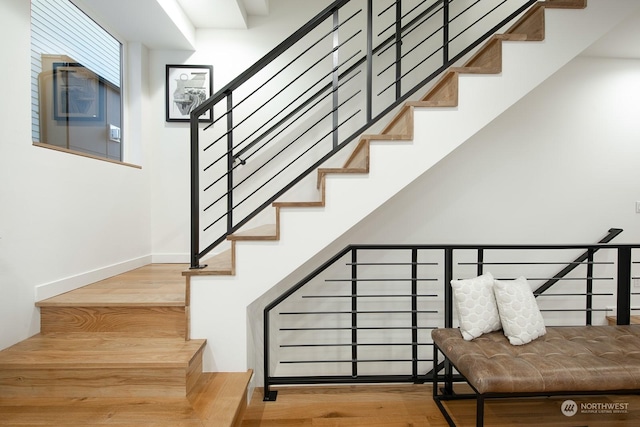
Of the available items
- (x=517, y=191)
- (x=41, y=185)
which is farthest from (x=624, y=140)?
(x=41, y=185)

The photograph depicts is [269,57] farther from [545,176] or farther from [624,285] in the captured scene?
[545,176]

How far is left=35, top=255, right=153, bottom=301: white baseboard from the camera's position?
207cm

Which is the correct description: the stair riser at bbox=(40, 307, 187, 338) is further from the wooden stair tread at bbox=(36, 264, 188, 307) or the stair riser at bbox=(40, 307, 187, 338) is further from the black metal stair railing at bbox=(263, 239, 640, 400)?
the black metal stair railing at bbox=(263, 239, 640, 400)

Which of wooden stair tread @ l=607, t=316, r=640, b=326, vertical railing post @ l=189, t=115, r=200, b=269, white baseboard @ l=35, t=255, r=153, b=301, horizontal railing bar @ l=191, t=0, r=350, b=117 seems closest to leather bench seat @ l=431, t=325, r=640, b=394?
wooden stair tread @ l=607, t=316, r=640, b=326

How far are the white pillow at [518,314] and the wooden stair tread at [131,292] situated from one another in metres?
1.84

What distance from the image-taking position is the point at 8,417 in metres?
1.53

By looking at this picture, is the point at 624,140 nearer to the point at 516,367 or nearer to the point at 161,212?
the point at 516,367

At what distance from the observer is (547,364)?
1.63 m

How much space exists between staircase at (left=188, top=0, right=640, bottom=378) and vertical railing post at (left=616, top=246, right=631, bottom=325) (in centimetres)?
131

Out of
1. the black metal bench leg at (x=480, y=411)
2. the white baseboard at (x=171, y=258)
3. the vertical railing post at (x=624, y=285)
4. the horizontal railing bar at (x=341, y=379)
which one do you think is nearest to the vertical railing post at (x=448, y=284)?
the horizontal railing bar at (x=341, y=379)

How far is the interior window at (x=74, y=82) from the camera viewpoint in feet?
7.35

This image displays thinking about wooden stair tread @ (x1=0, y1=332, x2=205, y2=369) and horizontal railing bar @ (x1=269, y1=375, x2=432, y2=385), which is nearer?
wooden stair tread @ (x1=0, y1=332, x2=205, y2=369)

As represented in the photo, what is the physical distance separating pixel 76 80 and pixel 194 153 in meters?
1.47

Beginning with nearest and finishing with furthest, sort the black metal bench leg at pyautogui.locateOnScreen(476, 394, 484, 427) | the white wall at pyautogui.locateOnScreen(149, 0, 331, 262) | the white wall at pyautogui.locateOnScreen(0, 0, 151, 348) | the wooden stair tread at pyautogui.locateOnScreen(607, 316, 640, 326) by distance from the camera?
the black metal bench leg at pyautogui.locateOnScreen(476, 394, 484, 427)
the white wall at pyautogui.locateOnScreen(0, 0, 151, 348)
the wooden stair tread at pyautogui.locateOnScreen(607, 316, 640, 326)
the white wall at pyautogui.locateOnScreen(149, 0, 331, 262)
